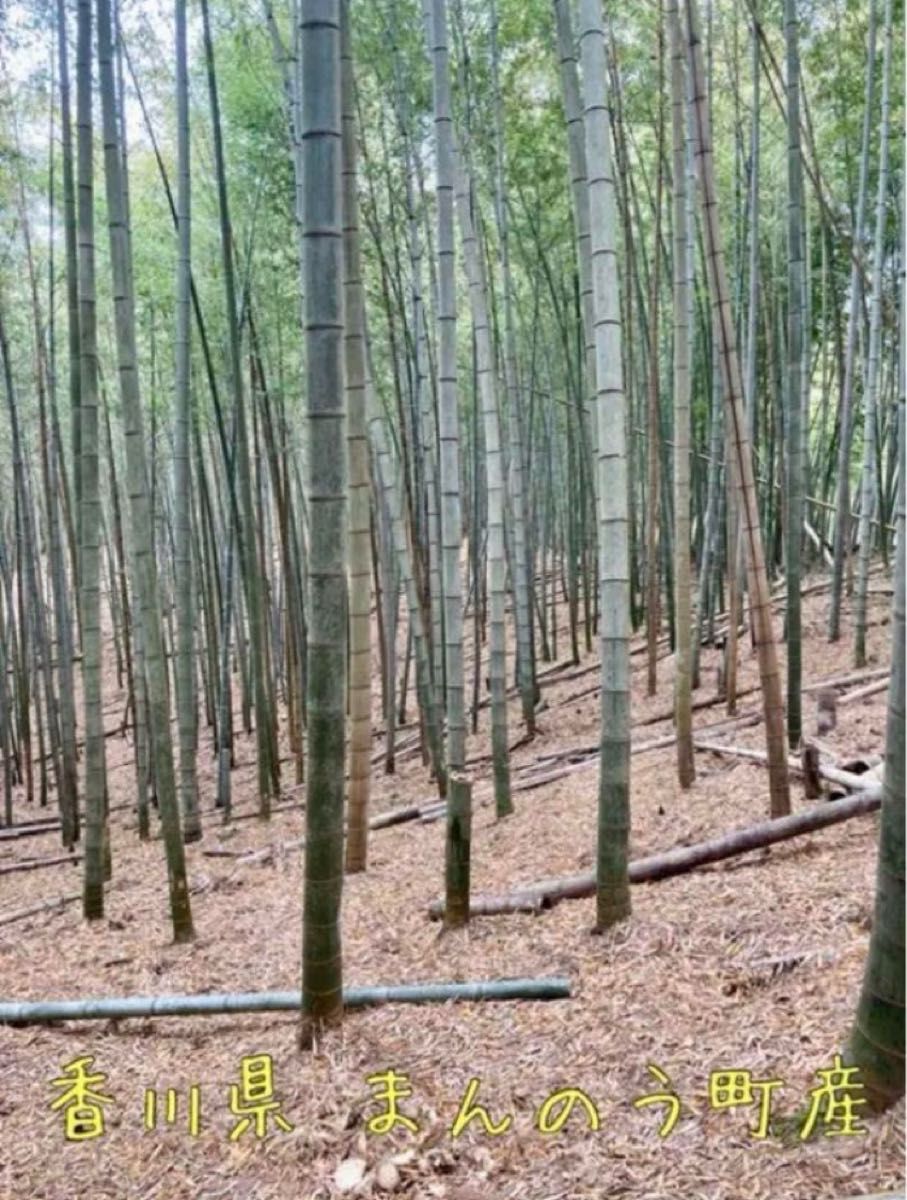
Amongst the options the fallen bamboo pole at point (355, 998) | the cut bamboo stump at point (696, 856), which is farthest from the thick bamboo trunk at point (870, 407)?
the fallen bamboo pole at point (355, 998)

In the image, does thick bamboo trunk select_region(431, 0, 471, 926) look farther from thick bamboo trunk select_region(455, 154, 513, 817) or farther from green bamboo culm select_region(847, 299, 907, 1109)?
green bamboo culm select_region(847, 299, 907, 1109)

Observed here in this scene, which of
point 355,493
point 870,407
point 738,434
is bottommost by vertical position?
point 355,493

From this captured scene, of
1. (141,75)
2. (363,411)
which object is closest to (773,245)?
(141,75)

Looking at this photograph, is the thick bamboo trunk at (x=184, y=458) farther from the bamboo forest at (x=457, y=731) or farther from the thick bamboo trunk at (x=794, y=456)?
the thick bamboo trunk at (x=794, y=456)

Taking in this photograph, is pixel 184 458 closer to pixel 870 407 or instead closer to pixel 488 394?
pixel 488 394

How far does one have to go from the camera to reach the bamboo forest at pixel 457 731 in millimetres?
1646

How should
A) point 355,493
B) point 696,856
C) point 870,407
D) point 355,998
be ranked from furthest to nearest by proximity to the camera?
point 870,407 → point 355,493 → point 696,856 → point 355,998

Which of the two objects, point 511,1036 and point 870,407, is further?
point 870,407

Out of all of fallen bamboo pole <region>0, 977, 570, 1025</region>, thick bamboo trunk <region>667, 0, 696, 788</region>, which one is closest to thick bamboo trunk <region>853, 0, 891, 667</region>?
thick bamboo trunk <region>667, 0, 696, 788</region>

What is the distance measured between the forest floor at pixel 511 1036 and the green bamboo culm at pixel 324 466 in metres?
0.34

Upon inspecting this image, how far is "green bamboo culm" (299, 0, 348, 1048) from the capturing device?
1.63m

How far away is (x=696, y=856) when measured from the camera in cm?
264

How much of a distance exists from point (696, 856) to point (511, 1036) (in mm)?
904

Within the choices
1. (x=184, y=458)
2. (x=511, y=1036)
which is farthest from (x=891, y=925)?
(x=184, y=458)
